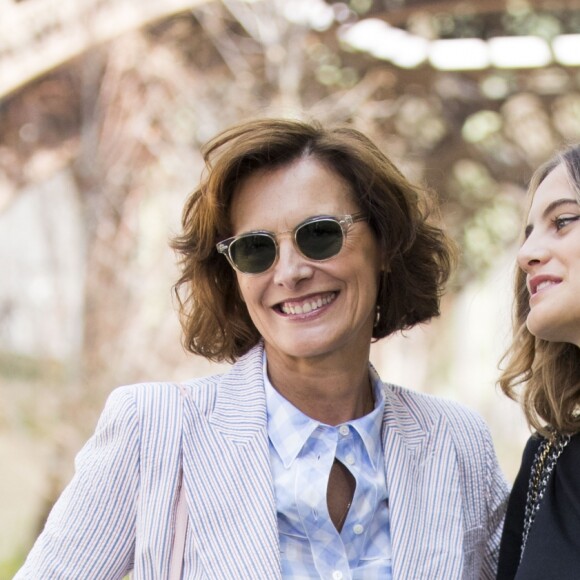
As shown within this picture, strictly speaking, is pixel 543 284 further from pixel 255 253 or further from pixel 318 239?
pixel 255 253

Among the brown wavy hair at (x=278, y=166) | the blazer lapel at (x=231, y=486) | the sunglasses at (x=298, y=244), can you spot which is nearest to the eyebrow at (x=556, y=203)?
the brown wavy hair at (x=278, y=166)

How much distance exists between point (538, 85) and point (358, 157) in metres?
6.26

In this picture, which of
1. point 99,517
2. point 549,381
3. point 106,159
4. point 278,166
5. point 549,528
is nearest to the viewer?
point 99,517

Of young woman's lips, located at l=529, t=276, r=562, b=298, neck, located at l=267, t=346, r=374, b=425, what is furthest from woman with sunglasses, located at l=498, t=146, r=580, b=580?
neck, located at l=267, t=346, r=374, b=425

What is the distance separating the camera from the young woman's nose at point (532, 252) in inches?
89.7

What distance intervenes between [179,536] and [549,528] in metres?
0.79

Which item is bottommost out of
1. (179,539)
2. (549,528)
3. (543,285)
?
(549,528)

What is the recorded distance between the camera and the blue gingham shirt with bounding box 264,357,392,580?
215cm

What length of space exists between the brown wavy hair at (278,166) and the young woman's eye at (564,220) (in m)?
0.36

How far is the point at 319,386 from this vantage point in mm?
2359

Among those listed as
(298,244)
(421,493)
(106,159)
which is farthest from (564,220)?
(106,159)

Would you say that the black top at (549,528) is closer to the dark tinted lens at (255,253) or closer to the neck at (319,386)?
the neck at (319,386)

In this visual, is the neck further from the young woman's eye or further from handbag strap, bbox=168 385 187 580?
the young woman's eye

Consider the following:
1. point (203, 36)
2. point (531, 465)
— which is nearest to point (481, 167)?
point (203, 36)
